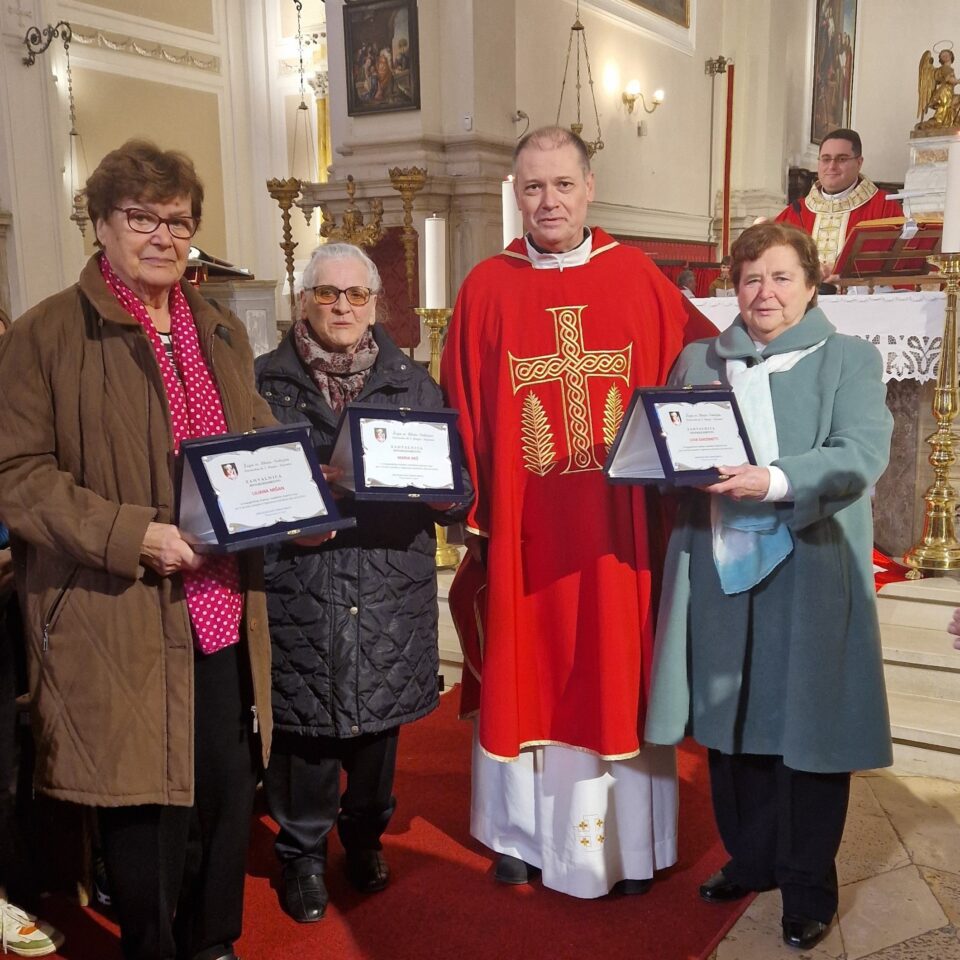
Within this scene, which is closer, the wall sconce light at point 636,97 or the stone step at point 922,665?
the stone step at point 922,665

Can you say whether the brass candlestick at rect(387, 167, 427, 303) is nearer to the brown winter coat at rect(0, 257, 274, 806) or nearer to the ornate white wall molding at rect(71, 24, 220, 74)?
the ornate white wall molding at rect(71, 24, 220, 74)

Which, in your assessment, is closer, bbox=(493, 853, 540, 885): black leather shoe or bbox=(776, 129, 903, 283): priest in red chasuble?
bbox=(493, 853, 540, 885): black leather shoe

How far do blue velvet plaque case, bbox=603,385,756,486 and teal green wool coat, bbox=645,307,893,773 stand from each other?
13cm

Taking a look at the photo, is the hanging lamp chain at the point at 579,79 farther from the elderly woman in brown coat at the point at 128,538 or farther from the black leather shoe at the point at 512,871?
the elderly woman in brown coat at the point at 128,538

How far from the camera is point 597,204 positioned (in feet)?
33.2

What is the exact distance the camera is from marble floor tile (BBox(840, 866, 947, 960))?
99.9 inches

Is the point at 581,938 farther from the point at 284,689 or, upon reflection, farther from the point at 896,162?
the point at 896,162

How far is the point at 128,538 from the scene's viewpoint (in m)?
1.88

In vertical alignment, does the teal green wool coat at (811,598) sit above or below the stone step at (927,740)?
above

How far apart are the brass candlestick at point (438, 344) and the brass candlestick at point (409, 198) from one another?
8.04 ft

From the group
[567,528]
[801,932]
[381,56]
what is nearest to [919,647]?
[801,932]

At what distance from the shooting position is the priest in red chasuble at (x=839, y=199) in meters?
5.98

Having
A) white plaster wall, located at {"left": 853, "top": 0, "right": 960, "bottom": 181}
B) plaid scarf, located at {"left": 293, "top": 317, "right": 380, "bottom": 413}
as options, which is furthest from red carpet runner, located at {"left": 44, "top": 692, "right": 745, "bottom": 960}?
white plaster wall, located at {"left": 853, "top": 0, "right": 960, "bottom": 181}

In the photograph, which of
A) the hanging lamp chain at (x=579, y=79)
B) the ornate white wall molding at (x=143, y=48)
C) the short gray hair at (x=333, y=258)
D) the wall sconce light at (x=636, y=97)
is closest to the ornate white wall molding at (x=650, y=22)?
the hanging lamp chain at (x=579, y=79)
